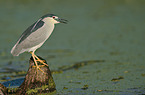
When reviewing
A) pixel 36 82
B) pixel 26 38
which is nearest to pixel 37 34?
pixel 26 38

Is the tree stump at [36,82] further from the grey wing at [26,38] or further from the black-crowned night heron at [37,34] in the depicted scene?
the grey wing at [26,38]

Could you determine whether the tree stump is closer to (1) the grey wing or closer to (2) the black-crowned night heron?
(2) the black-crowned night heron

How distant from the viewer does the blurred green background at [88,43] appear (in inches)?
192

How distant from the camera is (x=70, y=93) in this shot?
4.29 m

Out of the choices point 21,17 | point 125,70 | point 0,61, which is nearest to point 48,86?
point 125,70

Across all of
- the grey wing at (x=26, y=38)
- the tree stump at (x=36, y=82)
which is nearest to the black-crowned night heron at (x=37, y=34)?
the grey wing at (x=26, y=38)

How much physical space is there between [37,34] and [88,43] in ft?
11.5

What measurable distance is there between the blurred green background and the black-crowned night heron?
30.0 inches

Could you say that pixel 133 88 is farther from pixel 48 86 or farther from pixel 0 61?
pixel 0 61

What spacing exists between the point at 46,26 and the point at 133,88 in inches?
59.8

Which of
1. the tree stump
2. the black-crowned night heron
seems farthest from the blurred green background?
Answer: the black-crowned night heron

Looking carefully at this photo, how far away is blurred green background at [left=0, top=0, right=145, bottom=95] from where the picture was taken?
4875 mm

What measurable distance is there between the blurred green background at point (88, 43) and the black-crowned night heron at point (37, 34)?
Result: 2.50 ft

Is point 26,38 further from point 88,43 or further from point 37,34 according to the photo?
point 88,43
